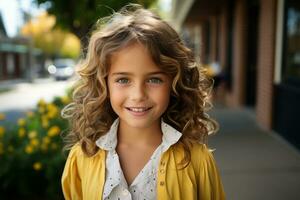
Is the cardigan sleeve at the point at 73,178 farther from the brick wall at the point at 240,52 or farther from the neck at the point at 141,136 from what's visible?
the brick wall at the point at 240,52

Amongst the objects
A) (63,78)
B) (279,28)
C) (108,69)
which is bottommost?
(63,78)

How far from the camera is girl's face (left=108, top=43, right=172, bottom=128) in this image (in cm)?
162

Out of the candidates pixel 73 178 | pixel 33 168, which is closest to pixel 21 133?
pixel 33 168

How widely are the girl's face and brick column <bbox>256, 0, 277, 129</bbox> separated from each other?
5753 mm

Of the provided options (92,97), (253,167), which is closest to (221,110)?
(253,167)

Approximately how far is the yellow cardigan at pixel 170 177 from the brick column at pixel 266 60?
5662 mm

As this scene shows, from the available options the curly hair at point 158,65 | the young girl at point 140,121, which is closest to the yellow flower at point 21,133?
the curly hair at point 158,65

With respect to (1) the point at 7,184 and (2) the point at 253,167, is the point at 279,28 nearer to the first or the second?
(2) the point at 253,167

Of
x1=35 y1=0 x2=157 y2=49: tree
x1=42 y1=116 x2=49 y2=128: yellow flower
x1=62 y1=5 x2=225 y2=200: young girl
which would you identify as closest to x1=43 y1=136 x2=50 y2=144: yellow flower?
x1=42 y1=116 x2=49 y2=128: yellow flower

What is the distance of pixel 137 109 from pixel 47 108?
12.4 feet

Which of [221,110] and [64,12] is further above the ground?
[64,12]

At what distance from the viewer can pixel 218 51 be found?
576 inches

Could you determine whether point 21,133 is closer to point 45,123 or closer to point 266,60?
point 45,123

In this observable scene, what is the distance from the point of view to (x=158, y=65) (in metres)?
1.65
